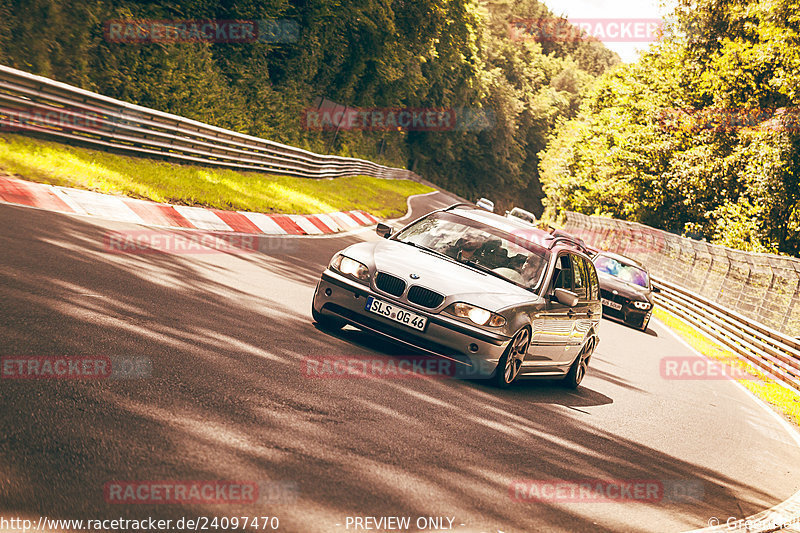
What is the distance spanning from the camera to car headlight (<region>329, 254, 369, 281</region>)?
793 centimetres

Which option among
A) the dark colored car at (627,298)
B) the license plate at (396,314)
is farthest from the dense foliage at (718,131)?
the license plate at (396,314)

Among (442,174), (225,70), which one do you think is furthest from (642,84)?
(442,174)

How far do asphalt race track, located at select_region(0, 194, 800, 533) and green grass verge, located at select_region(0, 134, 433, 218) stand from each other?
2.25 meters

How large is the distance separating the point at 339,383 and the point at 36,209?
5950 mm

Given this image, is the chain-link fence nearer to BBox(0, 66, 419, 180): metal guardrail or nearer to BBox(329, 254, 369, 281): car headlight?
BBox(329, 254, 369, 281): car headlight

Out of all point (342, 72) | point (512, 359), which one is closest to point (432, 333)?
point (512, 359)

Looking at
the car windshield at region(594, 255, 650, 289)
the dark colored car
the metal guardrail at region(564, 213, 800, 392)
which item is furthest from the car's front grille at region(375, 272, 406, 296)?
the car windshield at region(594, 255, 650, 289)

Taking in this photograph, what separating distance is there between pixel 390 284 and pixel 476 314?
88cm

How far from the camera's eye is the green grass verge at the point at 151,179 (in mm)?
12359

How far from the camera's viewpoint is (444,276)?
7.88 meters

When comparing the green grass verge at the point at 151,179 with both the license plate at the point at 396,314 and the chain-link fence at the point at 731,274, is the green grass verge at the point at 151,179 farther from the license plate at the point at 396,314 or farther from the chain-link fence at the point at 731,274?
the chain-link fence at the point at 731,274

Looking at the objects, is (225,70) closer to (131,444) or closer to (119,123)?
(119,123)

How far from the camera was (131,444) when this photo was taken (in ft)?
13.5

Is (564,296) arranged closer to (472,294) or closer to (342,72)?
(472,294)
